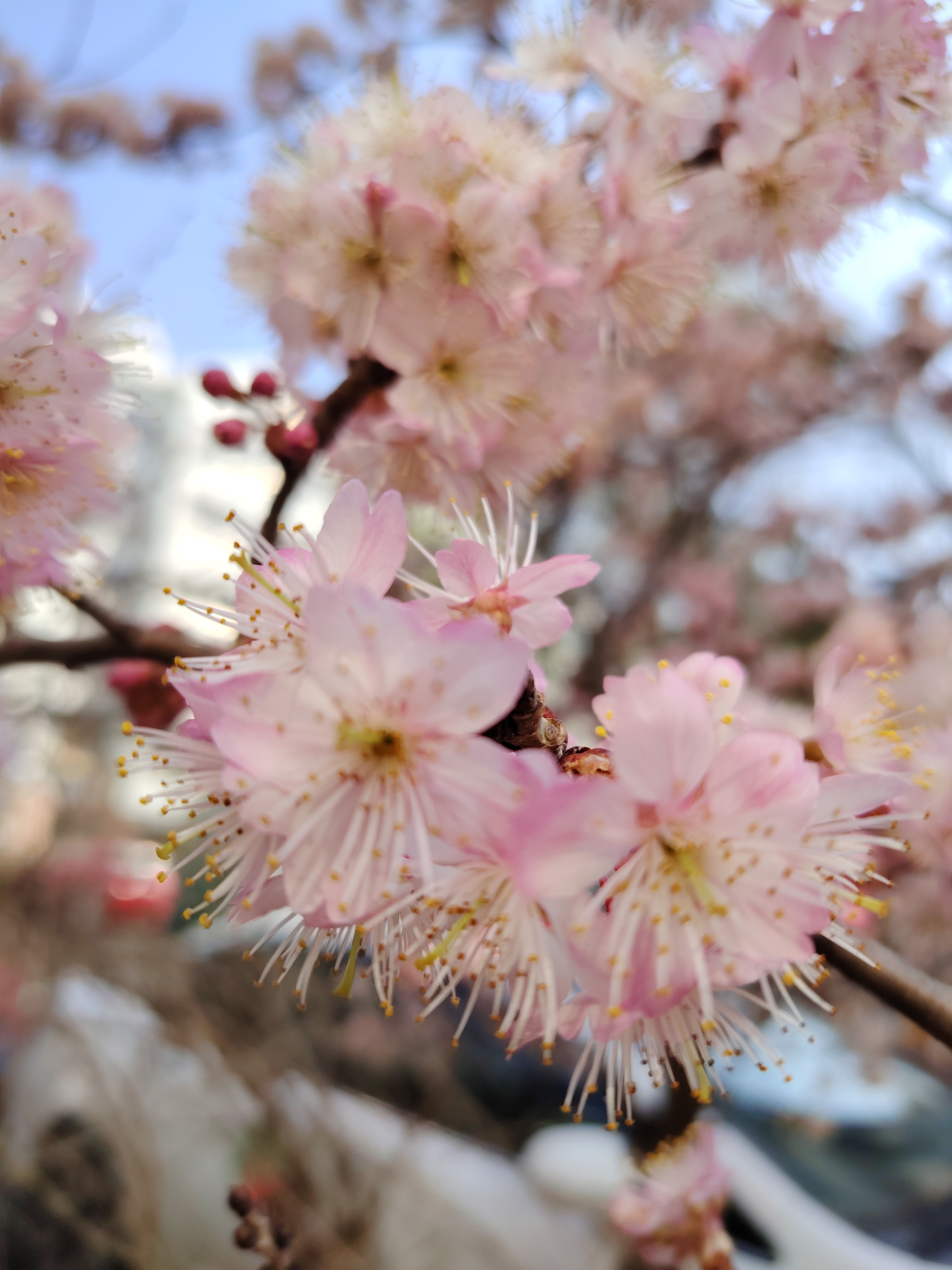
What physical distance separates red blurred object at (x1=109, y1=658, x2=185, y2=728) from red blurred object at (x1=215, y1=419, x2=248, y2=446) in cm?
35

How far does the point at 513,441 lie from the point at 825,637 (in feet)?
8.05

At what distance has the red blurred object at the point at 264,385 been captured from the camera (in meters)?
1.07

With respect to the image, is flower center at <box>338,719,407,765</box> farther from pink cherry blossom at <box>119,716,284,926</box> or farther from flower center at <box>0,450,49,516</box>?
flower center at <box>0,450,49,516</box>

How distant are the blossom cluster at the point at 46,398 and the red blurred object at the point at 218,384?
127 millimetres

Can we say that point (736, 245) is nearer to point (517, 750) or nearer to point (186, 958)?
point (517, 750)

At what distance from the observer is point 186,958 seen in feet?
9.05

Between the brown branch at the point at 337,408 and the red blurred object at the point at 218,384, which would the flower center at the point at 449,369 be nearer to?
the brown branch at the point at 337,408

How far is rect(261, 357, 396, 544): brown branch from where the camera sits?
0.98 meters

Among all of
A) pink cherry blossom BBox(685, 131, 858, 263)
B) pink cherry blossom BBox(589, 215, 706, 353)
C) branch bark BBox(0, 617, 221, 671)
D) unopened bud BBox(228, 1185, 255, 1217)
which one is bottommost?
unopened bud BBox(228, 1185, 255, 1217)

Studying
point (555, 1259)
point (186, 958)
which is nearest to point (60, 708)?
point (186, 958)

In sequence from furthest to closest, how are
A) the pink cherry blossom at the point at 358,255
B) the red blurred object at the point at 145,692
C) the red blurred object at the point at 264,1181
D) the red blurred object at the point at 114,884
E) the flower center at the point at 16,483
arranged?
the red blurred object at the point at 114,884, the red blurred object at the point at 264,1181, the red blurred object at the point at 145,692, the pink cherry blossom at the point at 358,255, the flower center at the point at 16,483

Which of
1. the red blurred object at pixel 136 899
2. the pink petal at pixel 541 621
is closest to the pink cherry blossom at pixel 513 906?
the pink petal at pixel 541 621

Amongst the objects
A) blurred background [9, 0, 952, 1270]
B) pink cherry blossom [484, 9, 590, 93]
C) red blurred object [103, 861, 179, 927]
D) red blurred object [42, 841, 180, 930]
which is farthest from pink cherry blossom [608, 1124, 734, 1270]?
red blurred object [103, 861, 179, 927]

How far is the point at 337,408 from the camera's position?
1.02m
